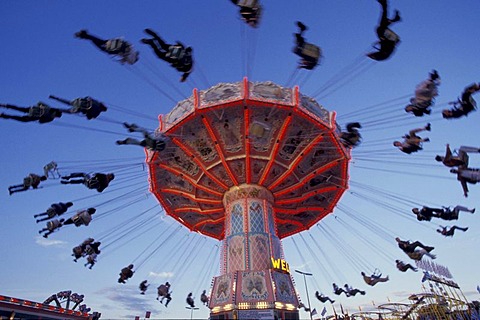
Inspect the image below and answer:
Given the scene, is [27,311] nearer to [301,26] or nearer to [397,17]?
[301,26]

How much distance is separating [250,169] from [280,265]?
584cm

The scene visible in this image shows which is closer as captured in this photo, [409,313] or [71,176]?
[71,176]

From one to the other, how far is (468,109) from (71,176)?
1566 centimetres

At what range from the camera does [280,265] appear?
733 inches

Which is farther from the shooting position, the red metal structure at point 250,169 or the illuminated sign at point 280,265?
the illuminated sign at point 280,265

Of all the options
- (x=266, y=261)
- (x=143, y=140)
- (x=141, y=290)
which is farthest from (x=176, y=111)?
(x=141, y=290)

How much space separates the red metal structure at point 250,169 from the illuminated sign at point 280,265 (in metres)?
0.06

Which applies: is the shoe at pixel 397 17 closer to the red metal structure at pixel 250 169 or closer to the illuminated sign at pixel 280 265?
the red metal structure at pixel 250 169

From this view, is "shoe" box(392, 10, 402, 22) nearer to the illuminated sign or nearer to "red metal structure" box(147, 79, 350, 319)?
"red metal structure" box(147, 79, 350, 319)

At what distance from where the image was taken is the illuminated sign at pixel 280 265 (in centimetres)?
1827

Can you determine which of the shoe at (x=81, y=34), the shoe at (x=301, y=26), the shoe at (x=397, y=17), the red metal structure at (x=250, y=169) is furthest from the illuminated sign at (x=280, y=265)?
the shoe at (x=81, y=34)

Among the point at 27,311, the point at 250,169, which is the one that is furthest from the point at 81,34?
the point at 27,311

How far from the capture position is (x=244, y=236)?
19109 mm

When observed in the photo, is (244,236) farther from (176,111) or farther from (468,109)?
(468,109)
